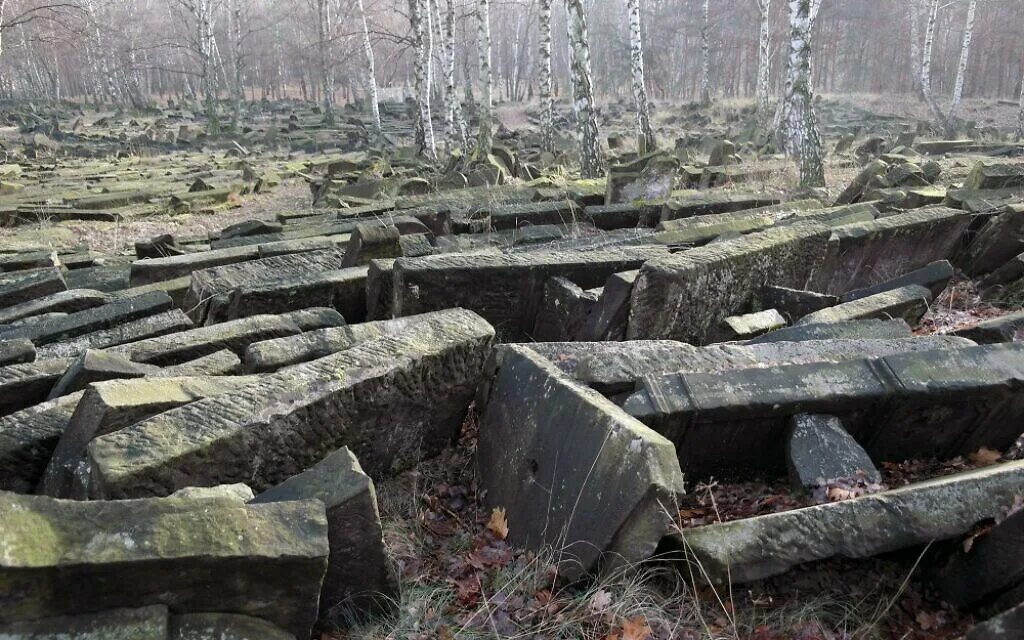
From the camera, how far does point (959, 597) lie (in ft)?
8.97

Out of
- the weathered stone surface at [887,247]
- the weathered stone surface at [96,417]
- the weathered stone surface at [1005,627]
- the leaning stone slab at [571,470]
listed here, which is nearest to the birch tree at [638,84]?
the weathered stone surface at [887,247]

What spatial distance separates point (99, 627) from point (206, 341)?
8.41 feet

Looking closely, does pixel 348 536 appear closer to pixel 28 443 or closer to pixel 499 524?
pixel 499 524

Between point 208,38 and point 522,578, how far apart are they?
107ft

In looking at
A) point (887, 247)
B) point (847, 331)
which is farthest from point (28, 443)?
point (887, 247)

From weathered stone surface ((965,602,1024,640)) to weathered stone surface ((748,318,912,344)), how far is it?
94.0 inches

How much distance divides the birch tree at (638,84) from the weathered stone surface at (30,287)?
39.8 ft

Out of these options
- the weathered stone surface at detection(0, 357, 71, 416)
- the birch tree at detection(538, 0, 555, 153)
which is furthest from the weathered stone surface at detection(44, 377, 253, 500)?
the birch tree at detection(538, 0, 555, 153)

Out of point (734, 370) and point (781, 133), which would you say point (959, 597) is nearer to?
point (734, 370)

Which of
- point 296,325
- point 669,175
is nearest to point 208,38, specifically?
point 669,175

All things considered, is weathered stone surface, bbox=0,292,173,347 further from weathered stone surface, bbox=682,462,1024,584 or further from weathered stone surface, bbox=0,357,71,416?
weathered stone surface, bbox=682,462,1024,584

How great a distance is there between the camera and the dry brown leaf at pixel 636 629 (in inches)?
96.7

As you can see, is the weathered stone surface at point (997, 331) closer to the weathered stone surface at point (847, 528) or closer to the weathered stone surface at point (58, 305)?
the weathered stone surface at point (847, 528)

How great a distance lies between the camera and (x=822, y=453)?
124 inches
